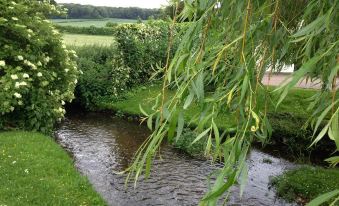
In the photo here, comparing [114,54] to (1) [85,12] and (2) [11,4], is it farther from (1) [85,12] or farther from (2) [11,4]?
(1) [85,12]

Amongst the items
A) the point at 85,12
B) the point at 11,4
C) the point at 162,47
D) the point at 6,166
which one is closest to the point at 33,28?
the point at 11,4

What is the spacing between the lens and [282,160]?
10016 millimetres

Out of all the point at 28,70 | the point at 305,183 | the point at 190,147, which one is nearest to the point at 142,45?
the point at 28,70

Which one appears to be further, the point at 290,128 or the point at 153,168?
the point at 290,128

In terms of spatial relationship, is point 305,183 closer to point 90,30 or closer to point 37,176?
point 37,176

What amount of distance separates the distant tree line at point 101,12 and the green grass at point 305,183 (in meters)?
28.3

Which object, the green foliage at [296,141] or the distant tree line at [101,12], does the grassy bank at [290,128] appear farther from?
the distant tree line at [101,12]

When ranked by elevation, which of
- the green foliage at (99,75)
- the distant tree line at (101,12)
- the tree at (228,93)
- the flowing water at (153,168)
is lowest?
the flowing water at (153,168)

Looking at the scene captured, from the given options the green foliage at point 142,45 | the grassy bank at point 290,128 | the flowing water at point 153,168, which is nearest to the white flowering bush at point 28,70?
the flowing water at point 153,168

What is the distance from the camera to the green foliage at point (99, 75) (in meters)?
14.6

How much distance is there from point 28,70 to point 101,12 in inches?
1227

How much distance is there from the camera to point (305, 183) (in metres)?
7.98

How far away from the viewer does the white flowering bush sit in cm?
920

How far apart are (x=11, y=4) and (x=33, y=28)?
2.46 ft
